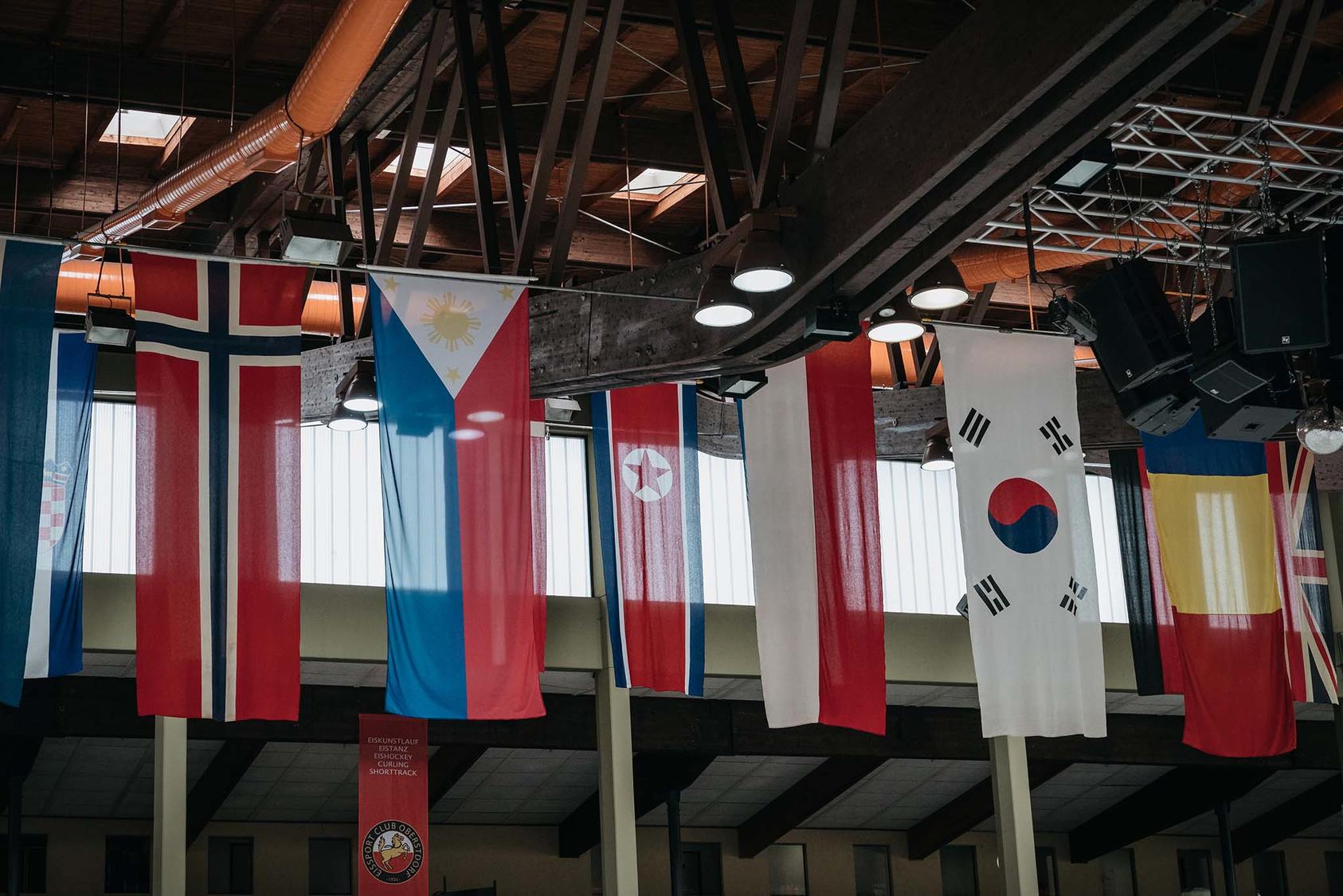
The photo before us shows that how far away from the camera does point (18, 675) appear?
23.9 ft

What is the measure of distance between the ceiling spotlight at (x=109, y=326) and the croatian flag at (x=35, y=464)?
0.65 meters

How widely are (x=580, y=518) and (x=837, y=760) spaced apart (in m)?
5.39

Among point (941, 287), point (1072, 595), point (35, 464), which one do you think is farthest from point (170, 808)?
point (941, 287)

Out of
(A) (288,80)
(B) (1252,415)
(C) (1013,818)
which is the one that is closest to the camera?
(B) (1252,415)

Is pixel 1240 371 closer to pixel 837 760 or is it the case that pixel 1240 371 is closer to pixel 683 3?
pixel 683 3

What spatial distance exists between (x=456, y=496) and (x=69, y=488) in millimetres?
2082

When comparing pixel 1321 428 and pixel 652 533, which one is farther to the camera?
pixel 652 533

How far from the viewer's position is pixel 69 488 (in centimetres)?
817

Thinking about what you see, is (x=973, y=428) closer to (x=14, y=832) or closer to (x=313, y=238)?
(x=313, y=238)

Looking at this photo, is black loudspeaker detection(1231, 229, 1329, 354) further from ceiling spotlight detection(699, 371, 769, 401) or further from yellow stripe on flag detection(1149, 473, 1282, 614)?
yellow stripe on flag detection(1149, 473, 1282, 614)

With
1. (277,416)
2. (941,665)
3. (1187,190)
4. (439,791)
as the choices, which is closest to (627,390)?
(277,416)

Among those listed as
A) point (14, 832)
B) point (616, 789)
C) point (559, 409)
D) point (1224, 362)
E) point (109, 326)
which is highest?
point (559, 409)

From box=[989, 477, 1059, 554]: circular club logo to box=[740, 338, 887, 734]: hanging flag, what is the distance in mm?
831

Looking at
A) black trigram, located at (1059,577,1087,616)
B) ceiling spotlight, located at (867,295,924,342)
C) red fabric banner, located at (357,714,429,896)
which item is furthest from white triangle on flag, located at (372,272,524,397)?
red fabric banner, located at (357,714,429,896)
